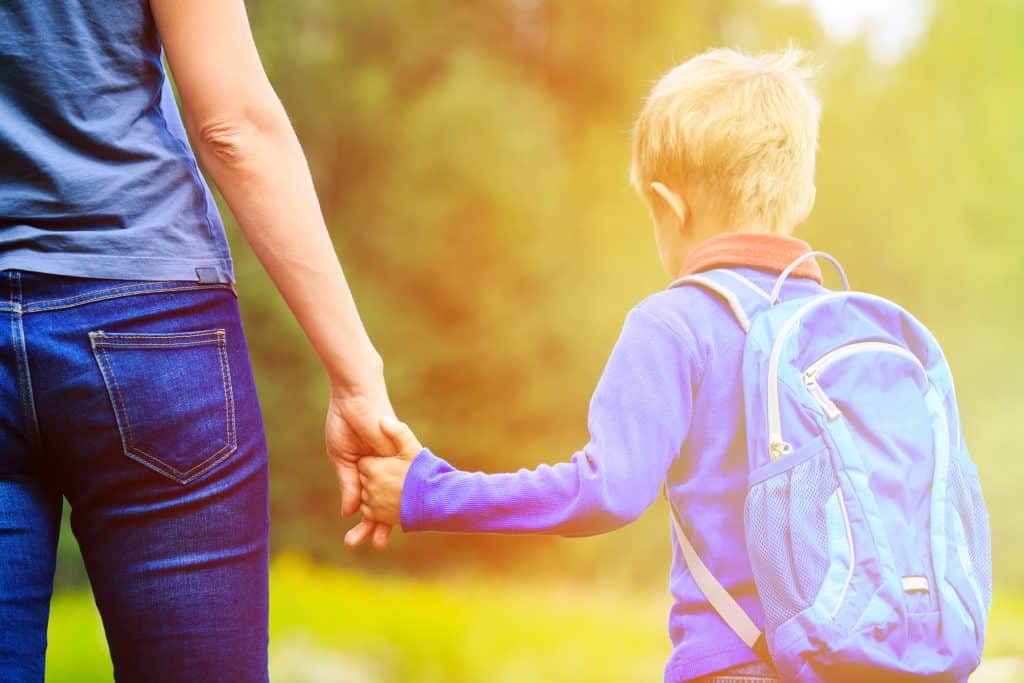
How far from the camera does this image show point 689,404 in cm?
176

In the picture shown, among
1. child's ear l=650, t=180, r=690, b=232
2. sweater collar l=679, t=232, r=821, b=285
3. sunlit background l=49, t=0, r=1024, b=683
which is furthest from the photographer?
sunlit background l=49, t=0, r=1024, b=683

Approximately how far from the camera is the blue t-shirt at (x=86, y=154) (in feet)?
4.93

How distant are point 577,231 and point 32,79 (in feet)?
39.2

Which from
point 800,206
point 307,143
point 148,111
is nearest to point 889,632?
point 800,206

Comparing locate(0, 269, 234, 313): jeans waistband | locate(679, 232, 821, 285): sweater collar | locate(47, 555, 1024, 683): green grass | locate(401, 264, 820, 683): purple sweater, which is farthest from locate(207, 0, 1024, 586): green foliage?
locate(0, 269, 234, 313): jeans waistband

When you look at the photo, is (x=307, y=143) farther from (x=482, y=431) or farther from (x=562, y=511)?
(x=562, y=511)

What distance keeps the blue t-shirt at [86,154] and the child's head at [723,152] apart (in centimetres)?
79

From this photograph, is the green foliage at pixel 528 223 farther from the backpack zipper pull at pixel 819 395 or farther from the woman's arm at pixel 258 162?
the backpack zipper pull at pixel 819 395

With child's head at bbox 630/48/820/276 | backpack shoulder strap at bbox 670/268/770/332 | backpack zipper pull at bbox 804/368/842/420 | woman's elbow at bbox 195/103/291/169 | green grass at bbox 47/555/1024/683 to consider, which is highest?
child's head at bbox 630/48/820/276

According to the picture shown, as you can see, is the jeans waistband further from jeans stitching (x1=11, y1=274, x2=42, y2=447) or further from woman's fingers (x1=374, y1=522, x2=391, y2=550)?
woman's fingers (x1=374, y1=522, x2=391, y2=550)

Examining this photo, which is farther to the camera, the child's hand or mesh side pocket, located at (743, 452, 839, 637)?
the child's hand

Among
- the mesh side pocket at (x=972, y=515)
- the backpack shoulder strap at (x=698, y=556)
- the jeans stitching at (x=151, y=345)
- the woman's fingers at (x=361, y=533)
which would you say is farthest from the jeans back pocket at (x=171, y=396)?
the mesh side pocket at (x=972, y=515)

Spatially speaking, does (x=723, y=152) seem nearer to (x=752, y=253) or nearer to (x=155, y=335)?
(x=752, y=253)

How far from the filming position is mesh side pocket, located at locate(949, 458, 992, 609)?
176 cm
